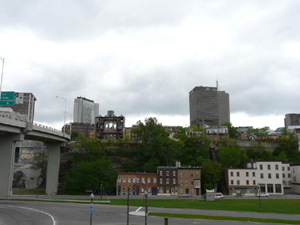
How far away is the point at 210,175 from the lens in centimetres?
8819

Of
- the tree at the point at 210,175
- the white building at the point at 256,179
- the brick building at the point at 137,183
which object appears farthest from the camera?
the white building at the point at 256,179

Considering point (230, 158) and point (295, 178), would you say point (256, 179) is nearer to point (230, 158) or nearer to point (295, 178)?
point (230, 158)

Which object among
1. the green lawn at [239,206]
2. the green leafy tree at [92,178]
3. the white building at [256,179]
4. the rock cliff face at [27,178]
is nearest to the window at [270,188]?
the white building at [256,179]

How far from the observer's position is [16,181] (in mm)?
109188

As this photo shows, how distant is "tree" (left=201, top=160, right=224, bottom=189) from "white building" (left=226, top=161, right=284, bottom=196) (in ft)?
11.3

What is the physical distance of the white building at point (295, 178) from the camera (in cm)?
9246

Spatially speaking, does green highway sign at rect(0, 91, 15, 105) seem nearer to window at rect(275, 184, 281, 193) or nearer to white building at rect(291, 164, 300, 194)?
window at rect(275, 184, 281, 193)

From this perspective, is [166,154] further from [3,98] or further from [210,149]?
[3,98]

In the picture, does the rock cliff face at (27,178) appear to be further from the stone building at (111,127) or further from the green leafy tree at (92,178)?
the stone building at (111,127)

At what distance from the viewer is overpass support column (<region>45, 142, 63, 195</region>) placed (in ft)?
293

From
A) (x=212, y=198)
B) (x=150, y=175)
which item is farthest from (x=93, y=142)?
(x=212, y=198)

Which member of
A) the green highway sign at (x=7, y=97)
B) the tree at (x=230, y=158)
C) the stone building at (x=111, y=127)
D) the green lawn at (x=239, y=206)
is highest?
the stone building at (x=111, y=127)

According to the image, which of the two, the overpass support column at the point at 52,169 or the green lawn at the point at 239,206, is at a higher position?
the overpass support column at the point at 52,169

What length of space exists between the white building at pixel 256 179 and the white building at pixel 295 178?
28.2 ft
